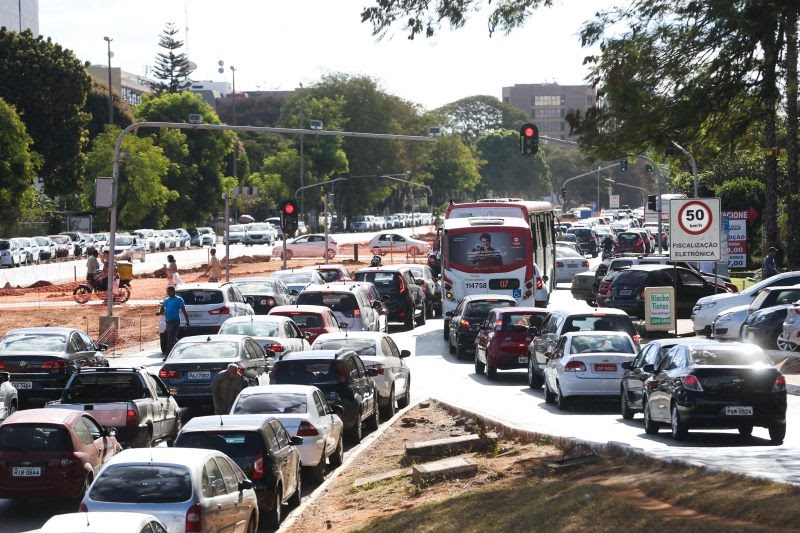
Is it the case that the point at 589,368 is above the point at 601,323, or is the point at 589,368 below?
below

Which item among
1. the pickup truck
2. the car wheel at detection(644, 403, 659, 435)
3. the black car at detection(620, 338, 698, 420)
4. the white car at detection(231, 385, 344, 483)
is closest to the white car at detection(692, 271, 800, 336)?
the black car at detection(620, 338, 698, 420)

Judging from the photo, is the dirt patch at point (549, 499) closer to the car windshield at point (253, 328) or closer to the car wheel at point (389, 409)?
the car wheel at point (389, 409)

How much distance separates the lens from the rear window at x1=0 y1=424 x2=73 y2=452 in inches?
659

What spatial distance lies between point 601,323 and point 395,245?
221 ft

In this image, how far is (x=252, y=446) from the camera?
15.5 m

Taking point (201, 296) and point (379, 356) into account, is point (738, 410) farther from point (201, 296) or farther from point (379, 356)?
point (201, 296)

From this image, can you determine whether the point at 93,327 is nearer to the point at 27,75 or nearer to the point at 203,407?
the point at 203,407

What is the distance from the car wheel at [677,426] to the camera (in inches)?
766

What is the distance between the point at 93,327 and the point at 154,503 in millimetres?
31689

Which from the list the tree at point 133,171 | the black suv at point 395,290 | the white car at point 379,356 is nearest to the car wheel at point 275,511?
the white car at point 379,356

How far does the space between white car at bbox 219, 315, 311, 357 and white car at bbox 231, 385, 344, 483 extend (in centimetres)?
Answer: 907

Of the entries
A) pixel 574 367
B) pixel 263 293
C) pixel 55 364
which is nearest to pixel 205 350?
pixel 55 364

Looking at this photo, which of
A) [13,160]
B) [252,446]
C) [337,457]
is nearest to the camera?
[252,446]

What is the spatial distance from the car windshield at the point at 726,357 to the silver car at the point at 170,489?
8617 millimetres
